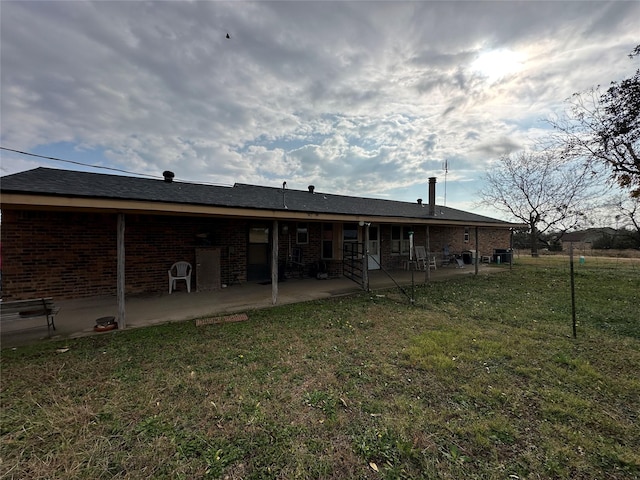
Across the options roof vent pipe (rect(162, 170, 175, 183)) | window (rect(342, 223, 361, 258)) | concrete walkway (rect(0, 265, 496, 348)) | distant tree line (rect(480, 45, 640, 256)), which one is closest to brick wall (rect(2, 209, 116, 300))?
concrete walkway (rect(0, 265, 496, 348))

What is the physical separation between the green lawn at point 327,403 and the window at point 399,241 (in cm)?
792

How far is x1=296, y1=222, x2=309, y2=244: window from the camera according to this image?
10133 millimetres

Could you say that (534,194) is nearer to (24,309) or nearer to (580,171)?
(580,171)

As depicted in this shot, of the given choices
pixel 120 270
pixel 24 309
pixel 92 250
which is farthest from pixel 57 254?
pixel 120 270

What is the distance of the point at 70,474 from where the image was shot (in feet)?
6.12

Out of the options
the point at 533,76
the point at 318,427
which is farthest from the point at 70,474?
the point at 533,76

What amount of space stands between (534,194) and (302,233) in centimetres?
2930

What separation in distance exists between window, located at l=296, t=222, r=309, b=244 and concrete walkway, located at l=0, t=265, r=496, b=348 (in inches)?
69.6

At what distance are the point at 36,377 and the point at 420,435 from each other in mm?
4352

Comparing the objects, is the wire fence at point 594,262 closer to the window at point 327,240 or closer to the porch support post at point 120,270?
the window at point 327,240

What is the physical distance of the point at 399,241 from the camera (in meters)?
13.1

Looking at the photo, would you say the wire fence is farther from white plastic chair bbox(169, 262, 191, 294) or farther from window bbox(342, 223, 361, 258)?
white plastic chair bbox(169, 262, 191, 294)

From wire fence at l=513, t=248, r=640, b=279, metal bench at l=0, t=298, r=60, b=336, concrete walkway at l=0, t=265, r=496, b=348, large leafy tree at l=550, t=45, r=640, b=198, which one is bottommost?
concrete walkway at l=0, t=265, r=496, b=348

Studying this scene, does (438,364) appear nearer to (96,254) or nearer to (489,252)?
(96,254)
